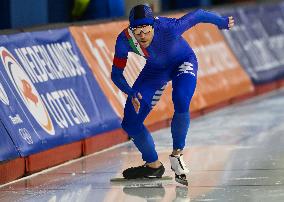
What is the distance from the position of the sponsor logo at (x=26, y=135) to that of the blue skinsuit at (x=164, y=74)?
1.18 metres

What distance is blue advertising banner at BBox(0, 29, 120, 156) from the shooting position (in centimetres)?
1102

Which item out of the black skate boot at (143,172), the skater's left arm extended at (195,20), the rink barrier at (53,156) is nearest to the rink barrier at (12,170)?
the rink barrier at (53,156)

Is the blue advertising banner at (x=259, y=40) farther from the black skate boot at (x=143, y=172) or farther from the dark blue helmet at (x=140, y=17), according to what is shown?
the dark blue helmet at (x=140, y=17)

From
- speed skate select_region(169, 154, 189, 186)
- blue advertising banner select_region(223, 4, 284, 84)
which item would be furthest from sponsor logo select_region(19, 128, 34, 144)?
blue advertising banner select_region(223, 4, 284, 84)

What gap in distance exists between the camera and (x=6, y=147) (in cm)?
1044

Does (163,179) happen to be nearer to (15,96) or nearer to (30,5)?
(15,96)

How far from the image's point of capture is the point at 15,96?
11117 mm

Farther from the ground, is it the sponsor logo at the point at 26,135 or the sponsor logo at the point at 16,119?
the sponsor logo at the point at 16,119

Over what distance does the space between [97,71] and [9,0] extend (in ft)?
9.99

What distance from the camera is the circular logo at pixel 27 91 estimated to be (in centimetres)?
1130

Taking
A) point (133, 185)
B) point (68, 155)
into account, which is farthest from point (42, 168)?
point (133, 185)

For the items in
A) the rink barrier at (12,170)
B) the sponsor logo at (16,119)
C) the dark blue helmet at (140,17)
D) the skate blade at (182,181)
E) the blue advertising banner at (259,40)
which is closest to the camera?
the dark blue helmet at (140,17)

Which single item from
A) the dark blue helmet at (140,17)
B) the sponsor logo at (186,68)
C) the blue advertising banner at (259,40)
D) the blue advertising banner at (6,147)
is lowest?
the blue advertising banner at (259,40)

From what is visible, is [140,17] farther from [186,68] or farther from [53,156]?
[53,156]
